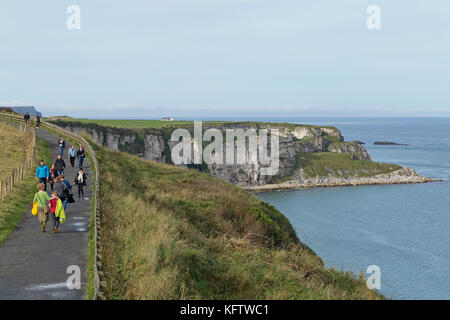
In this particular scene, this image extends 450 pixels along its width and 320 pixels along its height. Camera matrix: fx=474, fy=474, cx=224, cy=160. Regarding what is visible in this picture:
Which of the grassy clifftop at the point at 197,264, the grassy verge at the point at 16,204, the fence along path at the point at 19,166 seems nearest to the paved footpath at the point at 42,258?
the grassy verge at the point at 16,204

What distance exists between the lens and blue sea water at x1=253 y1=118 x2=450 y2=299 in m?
61.8

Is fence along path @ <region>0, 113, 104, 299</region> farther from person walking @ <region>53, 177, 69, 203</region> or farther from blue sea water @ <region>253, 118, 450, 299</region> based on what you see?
blue sea water @ <region>253, 118, 450, 299</region>

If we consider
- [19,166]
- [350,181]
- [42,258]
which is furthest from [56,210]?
[350,181]

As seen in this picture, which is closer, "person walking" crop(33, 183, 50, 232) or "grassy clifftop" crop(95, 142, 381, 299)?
"grassy clifftop" crop(95, 142, 381, 299)

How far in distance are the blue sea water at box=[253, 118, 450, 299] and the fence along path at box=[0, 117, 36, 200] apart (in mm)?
14712

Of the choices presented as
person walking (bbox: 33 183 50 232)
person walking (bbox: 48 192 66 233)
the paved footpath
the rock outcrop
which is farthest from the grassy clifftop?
the rock outcrop

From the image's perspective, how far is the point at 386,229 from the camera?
9319cm

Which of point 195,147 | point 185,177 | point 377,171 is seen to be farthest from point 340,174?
point 185,177

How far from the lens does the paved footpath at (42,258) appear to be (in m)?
10.3

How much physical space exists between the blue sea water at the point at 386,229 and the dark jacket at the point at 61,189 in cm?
1268

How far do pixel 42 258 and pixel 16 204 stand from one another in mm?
7843
